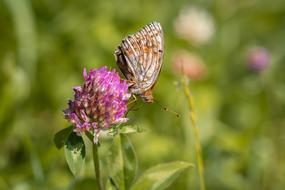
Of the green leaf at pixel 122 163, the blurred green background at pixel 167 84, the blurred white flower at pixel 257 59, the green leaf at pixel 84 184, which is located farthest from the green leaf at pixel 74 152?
the blurred white flower at pixel 257 59

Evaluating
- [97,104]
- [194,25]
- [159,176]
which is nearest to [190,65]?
[194,25]

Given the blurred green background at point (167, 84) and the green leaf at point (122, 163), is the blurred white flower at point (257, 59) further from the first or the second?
the green leaf at point (122, 163)

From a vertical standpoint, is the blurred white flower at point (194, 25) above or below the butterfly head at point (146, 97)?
above

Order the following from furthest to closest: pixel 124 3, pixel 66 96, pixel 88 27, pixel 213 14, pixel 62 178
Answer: pixel 213 14, pixel 124 3, pixel 88 27, pixel 66 96, pixel 62 178

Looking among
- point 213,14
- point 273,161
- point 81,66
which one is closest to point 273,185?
point 273,161

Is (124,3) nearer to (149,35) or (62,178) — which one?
(62,178)
